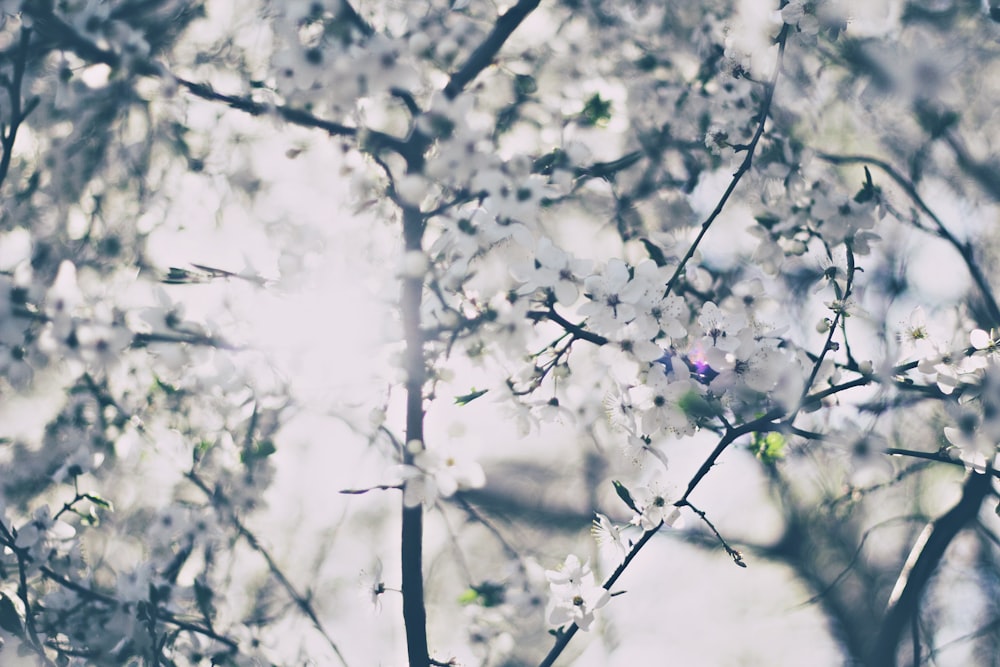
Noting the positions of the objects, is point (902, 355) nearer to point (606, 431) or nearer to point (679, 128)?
point (679, 128)

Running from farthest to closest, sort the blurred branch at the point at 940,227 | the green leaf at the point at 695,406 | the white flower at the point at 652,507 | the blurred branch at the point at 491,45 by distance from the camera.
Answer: the blurred branch at the point at 940,227 → the blurred branch at the point at 491,45 → the white flower at the point at 652,507 → the green leaf at the point at 695,406

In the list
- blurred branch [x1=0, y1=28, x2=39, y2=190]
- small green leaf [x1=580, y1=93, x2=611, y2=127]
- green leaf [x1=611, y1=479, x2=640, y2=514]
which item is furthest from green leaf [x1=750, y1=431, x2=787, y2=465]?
blurred branch [x1=0, y1=28, x2=39, y2=190]

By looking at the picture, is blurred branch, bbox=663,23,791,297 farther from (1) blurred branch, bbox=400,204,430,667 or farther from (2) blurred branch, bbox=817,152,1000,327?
(2) blurred branch, bbox=817,152,1000,327

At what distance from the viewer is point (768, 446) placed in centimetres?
175


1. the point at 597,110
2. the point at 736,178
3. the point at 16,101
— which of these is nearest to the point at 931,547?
the point at 736,178

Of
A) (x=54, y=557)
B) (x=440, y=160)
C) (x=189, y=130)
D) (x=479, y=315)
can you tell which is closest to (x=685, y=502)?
(x=479, y=315)

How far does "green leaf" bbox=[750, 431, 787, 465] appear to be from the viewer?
5.64ft

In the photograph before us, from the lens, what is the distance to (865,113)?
3.31 metres

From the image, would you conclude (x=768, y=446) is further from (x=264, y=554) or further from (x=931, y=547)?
(x=264, y=554)

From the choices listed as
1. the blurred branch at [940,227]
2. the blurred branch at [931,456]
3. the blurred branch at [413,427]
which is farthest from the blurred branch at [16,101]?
the blurred branch at [940,227]

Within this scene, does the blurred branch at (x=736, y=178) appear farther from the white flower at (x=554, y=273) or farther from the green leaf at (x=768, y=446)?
the green leaf at (x=768, y=446)

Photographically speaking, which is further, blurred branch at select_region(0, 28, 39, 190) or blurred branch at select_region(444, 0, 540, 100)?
blurred branch at select_region(0, 28, 39, 190)

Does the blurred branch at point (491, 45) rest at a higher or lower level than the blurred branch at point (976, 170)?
higher

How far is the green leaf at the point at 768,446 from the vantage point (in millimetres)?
1720
